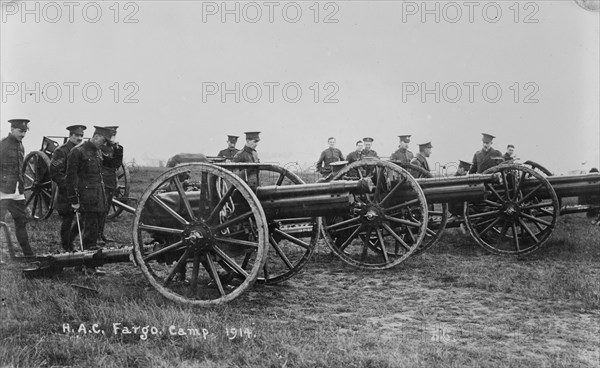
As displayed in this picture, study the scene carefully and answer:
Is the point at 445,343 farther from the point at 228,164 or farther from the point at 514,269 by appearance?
the point at 514,269

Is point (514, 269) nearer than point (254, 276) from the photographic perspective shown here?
No

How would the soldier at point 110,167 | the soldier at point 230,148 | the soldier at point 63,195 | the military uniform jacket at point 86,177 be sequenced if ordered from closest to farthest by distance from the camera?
the military uniform jacket at point 86,177 < the soldier at point 63,195 < the soldier at point 110,167 < the soldier at point 230,148

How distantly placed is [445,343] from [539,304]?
1.74 meters

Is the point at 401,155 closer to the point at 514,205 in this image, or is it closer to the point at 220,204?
the point at 514,205

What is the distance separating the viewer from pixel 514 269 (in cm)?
719

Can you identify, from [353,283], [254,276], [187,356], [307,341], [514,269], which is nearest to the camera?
[187,356]

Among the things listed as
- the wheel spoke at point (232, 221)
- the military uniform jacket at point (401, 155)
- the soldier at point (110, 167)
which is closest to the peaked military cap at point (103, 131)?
the soldier at point (110, 167)

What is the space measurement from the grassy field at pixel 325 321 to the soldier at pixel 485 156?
12.1 feet

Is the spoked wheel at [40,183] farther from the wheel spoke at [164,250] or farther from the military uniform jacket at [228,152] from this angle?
the wheel spoke at [164,250]

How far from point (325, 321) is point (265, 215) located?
137 cm

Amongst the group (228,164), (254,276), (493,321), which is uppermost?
(228,164)

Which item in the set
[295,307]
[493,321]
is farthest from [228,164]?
[493,321]

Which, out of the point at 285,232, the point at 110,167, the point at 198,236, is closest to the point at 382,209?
the point at 285,232

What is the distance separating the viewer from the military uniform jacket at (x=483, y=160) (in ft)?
34.4
